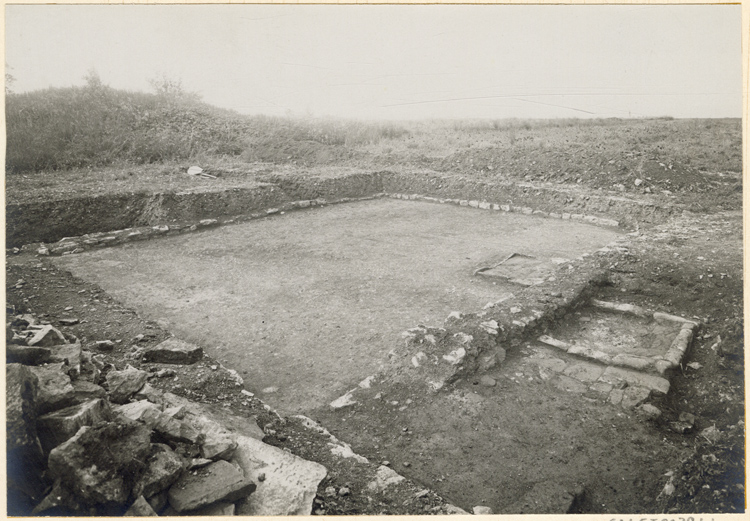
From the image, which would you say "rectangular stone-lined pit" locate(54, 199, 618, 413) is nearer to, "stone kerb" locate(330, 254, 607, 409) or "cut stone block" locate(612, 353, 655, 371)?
"stone kerb" locate(330, 254, 607, 409)

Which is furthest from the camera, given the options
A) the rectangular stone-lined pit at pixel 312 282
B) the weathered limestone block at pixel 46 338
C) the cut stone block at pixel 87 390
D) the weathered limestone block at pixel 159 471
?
the rectangular stone-lined pit at pixel 312 282

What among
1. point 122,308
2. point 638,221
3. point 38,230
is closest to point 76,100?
point 38,230

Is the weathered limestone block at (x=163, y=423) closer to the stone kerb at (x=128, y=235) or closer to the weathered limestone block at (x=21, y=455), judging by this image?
the weathered limestone block at (x=21, y=455)

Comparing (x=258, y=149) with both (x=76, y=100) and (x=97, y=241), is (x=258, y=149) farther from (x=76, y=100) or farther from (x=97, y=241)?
(x=97, y=241)

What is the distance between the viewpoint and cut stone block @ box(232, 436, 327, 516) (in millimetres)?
2348

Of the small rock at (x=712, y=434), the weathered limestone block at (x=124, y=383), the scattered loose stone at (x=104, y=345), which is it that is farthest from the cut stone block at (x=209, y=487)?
the small rock at (x=712, y=434)

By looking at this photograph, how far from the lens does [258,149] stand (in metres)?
14.5

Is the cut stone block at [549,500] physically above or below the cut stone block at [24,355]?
below

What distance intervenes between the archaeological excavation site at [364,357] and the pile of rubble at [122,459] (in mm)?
11

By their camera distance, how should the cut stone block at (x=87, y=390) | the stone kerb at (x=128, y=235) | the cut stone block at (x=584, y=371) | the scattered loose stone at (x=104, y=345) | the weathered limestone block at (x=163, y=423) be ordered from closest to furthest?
1. the weathered limestone block at (x=163, y=423)
2. the cut stone block at (x=87, y=390)
3. the cut stone block at (x=584, y=371)
4. the scattered loose stone at (x=104, y=345)
5. the stone kerb at (x=128, y=235)

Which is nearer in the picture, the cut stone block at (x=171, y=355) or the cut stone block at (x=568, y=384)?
the cut stone block at (x=568, y=384)

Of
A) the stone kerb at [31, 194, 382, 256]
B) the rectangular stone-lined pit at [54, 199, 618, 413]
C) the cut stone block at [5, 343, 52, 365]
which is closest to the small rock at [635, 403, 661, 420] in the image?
the rectangular stone-lined pit at [54, 199, 618, 413]

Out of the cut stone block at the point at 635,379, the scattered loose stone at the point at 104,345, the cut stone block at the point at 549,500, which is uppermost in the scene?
the scattered loose stone at the point at 104,345

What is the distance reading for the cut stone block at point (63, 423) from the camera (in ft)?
7.04
